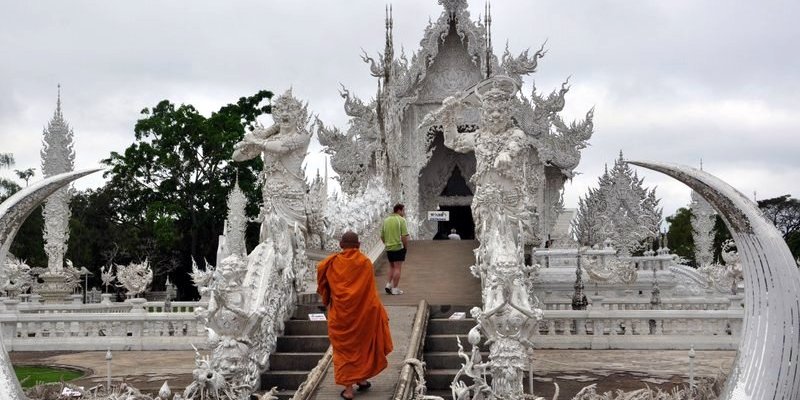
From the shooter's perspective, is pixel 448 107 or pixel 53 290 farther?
pixel 53 290

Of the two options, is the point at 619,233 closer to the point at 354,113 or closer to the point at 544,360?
the point at 354,113

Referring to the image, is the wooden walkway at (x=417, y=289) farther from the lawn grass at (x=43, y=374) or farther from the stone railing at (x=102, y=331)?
the lawn grass at (x=43, y=374)

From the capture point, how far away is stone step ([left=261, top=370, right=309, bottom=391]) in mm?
7340

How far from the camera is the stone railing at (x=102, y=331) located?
39.4 ft

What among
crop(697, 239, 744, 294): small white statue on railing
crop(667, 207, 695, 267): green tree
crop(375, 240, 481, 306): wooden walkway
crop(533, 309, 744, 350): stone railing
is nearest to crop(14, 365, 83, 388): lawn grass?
crop(375, 240, 481, 306): wooden walkway

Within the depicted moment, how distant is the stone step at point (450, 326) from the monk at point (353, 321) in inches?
75.7

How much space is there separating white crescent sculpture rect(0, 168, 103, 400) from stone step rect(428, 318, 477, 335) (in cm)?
400

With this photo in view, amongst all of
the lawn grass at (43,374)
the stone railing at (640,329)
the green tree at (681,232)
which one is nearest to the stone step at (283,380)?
the lawn grass at (43,374)

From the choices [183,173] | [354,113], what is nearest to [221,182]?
[183,173]

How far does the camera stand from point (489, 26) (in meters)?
20.7

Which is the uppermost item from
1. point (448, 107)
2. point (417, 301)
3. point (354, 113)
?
point (354, 113)

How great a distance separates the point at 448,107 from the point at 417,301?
236 centimetres

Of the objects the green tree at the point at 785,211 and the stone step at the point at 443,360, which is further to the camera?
the green tree at the point at 785,211

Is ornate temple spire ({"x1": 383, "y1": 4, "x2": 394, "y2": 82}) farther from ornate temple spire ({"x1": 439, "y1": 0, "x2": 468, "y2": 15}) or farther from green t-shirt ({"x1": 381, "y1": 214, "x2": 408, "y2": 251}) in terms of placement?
green t-shirt ({"x1": 381, "y1": 214, "x2": 408, "y2": 251})
